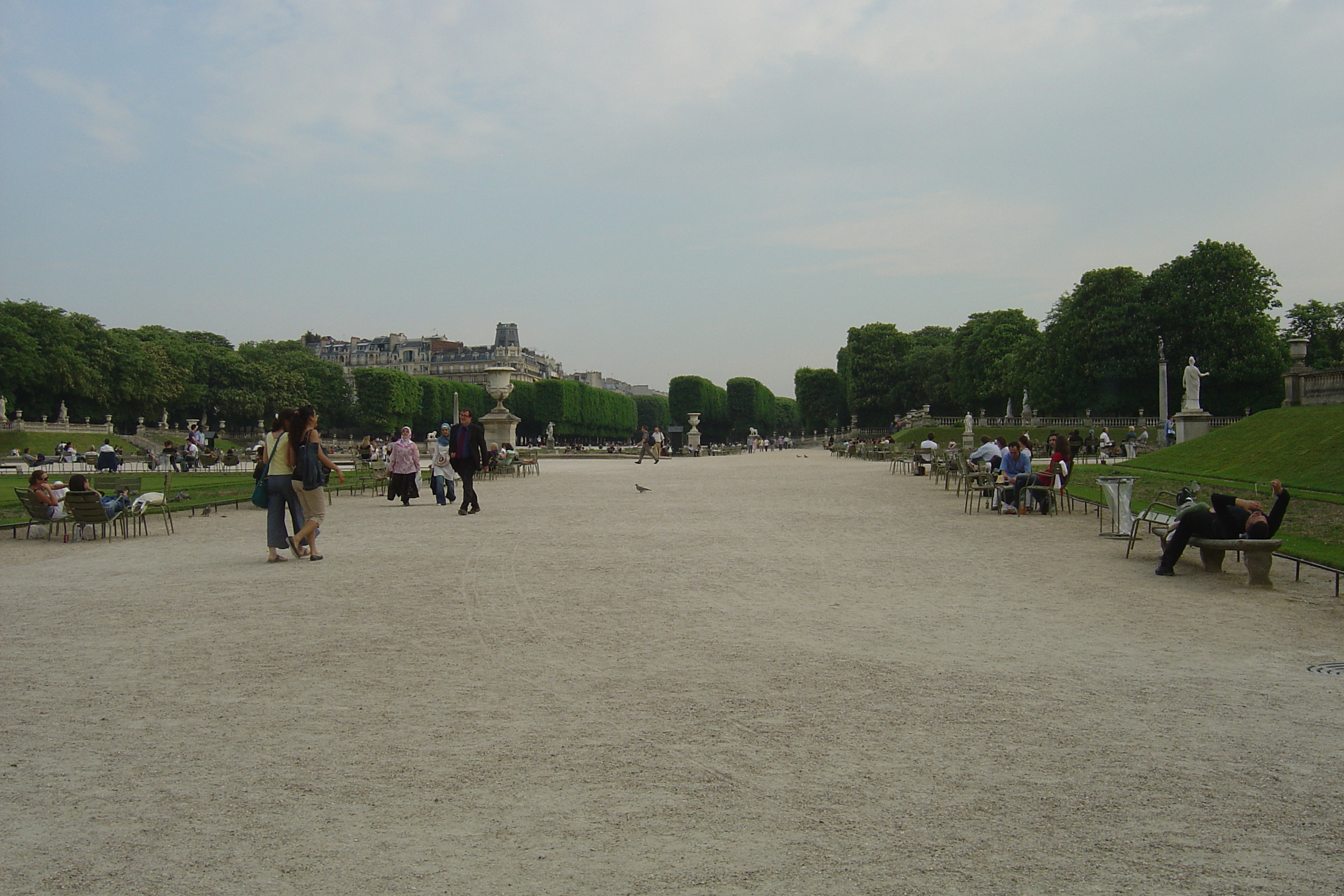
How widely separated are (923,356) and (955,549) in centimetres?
6800

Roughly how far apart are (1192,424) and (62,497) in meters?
32.9

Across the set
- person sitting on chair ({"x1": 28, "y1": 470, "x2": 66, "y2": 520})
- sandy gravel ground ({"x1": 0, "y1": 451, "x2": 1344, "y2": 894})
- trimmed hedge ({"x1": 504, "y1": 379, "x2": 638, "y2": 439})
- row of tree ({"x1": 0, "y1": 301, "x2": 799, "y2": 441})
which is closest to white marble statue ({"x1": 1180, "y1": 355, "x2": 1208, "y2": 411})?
sandy gravel ground ({"x1": 0, "y1": 451, "x2": 1344, "y2": 894})

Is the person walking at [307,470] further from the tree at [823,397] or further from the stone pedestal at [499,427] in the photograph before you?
the tree at [823,397]

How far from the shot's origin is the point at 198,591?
8.30 m

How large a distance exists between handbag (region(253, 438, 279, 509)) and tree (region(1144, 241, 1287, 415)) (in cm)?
4786

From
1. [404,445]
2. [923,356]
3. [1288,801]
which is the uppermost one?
[923,356]

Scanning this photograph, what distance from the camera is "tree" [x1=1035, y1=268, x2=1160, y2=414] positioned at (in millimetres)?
50625

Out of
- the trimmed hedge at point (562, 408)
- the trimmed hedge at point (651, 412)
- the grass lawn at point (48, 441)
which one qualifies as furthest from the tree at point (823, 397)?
the grass lawn at point (48, 441)

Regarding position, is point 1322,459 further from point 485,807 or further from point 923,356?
point 923,356

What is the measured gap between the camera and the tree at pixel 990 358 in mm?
63406

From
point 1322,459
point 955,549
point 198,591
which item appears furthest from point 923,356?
point 198,591

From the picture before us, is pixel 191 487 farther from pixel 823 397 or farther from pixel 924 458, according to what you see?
pixel 823 397

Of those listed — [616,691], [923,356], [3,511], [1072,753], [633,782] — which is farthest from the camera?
[923,356]

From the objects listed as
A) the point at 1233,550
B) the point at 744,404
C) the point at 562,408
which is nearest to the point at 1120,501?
the point at 1233,550
